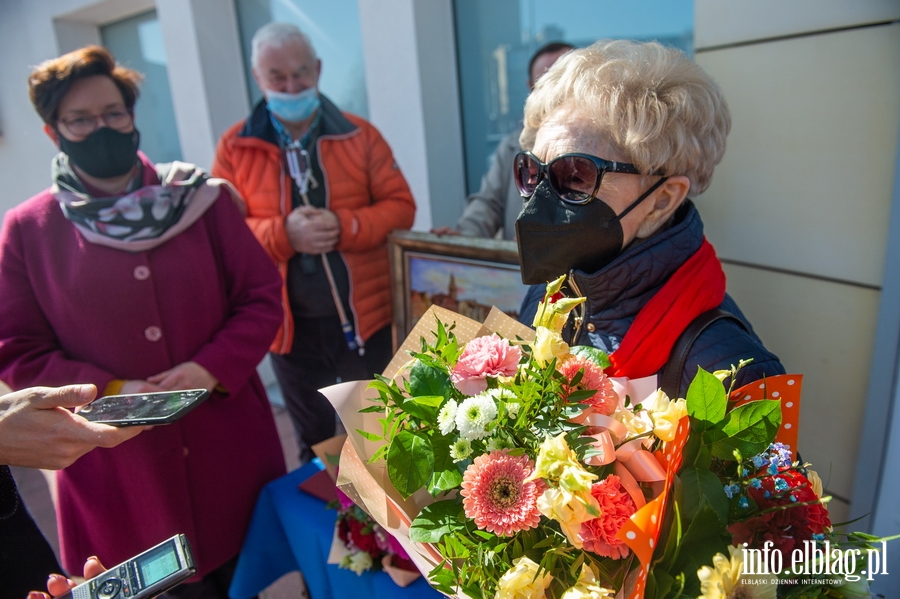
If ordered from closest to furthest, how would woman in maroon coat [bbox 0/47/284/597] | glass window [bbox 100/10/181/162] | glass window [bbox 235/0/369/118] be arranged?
woman in maroon coat [bbox 0/47/284/597]
glass window [bbox 235/0/369/118]
glass window [bbox 100/10/181/162]

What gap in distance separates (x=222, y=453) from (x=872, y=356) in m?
2.14

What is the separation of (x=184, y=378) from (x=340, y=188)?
1.22 meters

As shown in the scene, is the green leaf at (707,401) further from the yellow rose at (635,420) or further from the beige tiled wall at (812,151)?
the beige tiled wall at (812,151)

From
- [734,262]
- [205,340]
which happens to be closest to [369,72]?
[205,340]

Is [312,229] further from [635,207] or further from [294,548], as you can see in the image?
[635,207]

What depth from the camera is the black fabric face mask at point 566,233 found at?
4.22 ft

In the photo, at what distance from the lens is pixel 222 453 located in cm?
195

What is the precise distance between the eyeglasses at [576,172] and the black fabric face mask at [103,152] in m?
1.43

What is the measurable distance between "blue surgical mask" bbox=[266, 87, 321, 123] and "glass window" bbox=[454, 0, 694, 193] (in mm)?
1255

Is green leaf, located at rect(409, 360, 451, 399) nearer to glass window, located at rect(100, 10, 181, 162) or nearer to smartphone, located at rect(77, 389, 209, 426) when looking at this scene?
smartphone, located at rect(77, 389, 209, 426)

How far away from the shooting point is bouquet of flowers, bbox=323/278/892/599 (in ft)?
2.40

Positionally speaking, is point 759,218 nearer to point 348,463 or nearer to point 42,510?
point 348,463

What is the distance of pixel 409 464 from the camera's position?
0.88 meters

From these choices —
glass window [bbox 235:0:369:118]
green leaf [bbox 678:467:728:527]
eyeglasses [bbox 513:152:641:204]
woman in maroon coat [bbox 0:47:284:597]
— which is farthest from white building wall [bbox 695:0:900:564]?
glass window [bbox 235:0:369:118]
